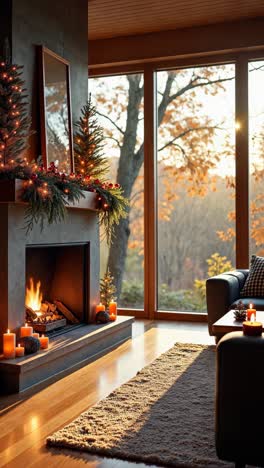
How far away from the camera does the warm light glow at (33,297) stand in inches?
167

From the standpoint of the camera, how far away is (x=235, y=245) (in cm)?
579

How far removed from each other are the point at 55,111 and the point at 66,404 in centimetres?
248

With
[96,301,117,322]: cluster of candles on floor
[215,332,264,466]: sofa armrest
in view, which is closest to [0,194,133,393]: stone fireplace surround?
[96,301,117,322]: cluster of candles on floor

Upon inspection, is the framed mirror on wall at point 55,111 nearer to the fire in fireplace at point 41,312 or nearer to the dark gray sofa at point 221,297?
the fire in fireplace at point 41,312

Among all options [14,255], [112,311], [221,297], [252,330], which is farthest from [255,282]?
[252,330]

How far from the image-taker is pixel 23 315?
3.70 metres

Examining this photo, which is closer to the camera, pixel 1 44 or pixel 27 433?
pixel 27 433

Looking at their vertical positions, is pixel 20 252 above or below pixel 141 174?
below

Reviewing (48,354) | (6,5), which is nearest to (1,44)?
(6,5)

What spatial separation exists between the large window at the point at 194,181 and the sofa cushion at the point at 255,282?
104 centimetres

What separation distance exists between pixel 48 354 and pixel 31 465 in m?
1.35

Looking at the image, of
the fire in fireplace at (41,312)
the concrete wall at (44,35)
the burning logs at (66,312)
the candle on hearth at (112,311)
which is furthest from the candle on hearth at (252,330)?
the candle on hearth at (112,311)

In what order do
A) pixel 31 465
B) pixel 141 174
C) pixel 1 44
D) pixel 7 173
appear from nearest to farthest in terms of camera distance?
pixel 31 465
pixel 7 173
pixel 1 44
pixel 141 174

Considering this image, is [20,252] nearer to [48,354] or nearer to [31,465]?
[48,354]
